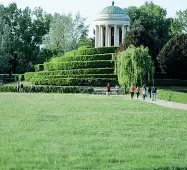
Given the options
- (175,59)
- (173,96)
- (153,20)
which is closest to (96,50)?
(175,59)

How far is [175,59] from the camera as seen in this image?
69.6 metres

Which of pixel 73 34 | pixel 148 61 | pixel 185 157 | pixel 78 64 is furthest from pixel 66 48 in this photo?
pixel 185 157

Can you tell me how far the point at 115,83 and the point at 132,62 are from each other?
32.3 feet

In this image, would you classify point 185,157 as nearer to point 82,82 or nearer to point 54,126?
point 54,126

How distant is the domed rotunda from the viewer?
8831 centimetres

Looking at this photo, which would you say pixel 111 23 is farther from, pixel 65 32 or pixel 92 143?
pixel 92 143

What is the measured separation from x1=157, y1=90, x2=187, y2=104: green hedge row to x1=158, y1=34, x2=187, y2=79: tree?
62.0 ft

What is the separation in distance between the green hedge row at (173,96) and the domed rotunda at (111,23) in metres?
37.9

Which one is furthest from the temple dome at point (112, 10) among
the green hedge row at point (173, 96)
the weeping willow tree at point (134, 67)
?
the green hedge row at point (173, 96)

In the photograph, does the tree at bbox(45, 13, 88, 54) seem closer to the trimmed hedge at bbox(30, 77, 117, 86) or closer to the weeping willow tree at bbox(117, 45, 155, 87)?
the trimmed hedge at bbox(30, 77, 117, 86)

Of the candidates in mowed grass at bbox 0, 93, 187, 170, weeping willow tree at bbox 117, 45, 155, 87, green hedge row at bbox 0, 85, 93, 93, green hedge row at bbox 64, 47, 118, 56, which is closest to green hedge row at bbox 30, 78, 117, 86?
green hedge row at bbox 0, 85, 93, 93

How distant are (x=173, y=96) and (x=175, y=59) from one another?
25.0 metres

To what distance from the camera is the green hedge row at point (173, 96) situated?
4212 centimetres

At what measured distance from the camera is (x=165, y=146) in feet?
53.5
